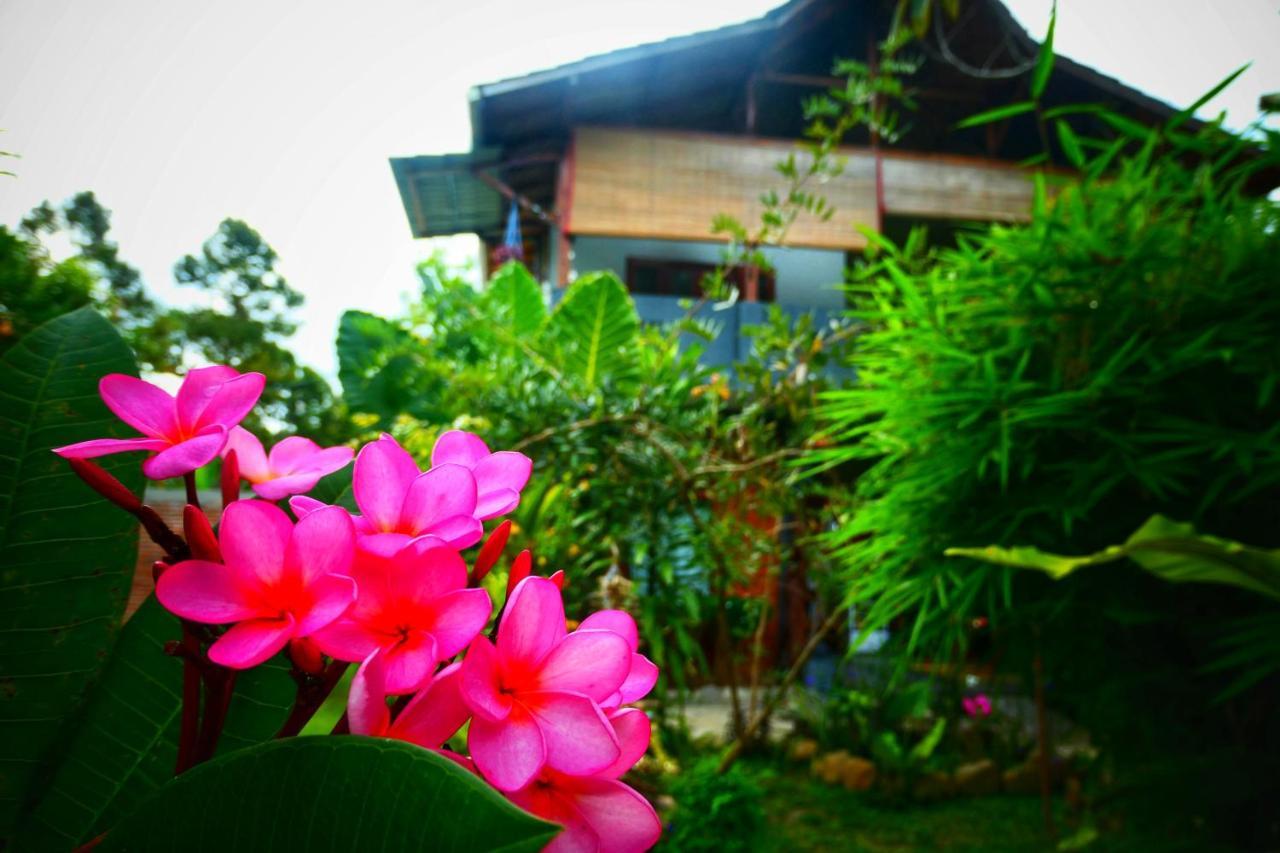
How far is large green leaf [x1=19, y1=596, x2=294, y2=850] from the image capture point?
0.91 feet

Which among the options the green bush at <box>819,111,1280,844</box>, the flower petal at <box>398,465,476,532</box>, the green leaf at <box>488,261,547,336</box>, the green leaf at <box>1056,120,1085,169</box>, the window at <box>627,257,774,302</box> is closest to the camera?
the flower petal at <box>398,465,476,532</box>

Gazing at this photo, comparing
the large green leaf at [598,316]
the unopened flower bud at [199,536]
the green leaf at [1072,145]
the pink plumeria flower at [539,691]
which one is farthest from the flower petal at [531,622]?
the large green leaf at [598,316]

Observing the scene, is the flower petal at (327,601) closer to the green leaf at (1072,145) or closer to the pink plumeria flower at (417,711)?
the pink plumeria flower at (417,711)

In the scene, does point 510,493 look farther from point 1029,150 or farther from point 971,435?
point 1029,150

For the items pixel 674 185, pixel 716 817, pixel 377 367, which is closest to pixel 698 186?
pixel 674 185

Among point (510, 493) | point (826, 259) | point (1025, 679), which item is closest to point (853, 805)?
point (1025, 679)

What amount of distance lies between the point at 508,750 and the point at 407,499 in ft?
0.34

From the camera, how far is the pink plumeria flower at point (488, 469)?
319 mm

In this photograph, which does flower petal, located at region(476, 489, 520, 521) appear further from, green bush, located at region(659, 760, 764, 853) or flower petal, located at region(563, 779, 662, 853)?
green bush, located at region(659, 760, 764, 853)

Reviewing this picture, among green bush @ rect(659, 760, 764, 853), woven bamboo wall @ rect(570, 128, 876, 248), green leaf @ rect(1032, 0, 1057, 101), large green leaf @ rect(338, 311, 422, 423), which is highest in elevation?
woven bamboo wall @ rect(570, 128, 876, 248)

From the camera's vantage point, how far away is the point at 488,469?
1.12 ft

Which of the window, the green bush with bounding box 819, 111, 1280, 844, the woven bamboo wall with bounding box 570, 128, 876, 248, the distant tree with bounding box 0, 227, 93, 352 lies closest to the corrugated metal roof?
the woven bamboo wall with bounding box 570, 128, 876, 248

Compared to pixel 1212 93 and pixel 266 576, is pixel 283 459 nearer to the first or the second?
pixel 266 576

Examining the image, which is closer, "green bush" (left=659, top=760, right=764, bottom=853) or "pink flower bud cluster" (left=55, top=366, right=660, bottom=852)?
"pink flower bud cluster" (left=55, top=366, right=660, bottom=852)
